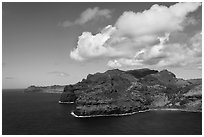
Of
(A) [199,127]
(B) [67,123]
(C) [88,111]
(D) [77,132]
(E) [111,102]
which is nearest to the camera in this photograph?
(D) [77,132]

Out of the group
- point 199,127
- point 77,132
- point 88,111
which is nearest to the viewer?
point 77,132

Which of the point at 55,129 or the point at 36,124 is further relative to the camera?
the point at 36,124

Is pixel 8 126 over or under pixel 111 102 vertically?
under

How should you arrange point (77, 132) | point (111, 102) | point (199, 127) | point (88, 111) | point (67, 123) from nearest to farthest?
point (77, 132) < point (199, 127) < point (67, 123) < point (88, 111) < point (111, 102)

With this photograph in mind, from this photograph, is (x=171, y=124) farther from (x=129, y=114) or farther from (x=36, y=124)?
(x=36, y=124)

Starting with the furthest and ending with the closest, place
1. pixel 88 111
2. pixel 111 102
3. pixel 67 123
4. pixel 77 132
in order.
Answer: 1. pixel 111 102
2. pixel 88 111
3. pixel 67 123
4. pixel 77 132

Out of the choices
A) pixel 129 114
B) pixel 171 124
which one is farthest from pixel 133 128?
pixel 129 114

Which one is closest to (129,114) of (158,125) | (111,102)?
(111,102)

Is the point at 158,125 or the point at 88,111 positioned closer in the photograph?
the point at 158,125

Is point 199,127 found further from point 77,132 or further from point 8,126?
point 8,126
